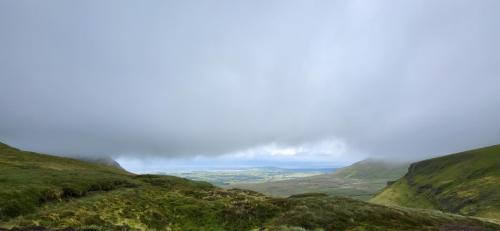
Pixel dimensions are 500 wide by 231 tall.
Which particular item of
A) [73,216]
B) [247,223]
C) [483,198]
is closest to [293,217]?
[247,223]

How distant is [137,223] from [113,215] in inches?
133

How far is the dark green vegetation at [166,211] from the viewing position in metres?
40.2

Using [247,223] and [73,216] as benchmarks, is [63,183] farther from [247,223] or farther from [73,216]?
[247,223]

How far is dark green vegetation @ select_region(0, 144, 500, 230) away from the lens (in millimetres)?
40188

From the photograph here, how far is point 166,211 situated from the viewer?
162 feet

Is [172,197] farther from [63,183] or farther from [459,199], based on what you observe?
[459,199]

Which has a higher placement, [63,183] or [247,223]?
[63,183]

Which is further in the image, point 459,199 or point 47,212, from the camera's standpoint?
point 459,199

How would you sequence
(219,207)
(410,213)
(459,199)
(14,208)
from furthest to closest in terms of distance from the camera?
(459,199) → (410,213) → (219,207) → (14,208)

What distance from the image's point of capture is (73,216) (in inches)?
1582

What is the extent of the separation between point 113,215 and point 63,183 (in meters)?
17.0

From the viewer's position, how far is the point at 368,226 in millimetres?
48688

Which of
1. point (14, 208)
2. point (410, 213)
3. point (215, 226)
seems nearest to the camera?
point (14, 208)

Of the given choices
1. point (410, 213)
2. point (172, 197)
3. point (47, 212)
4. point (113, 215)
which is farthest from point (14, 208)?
point (410, 213)
